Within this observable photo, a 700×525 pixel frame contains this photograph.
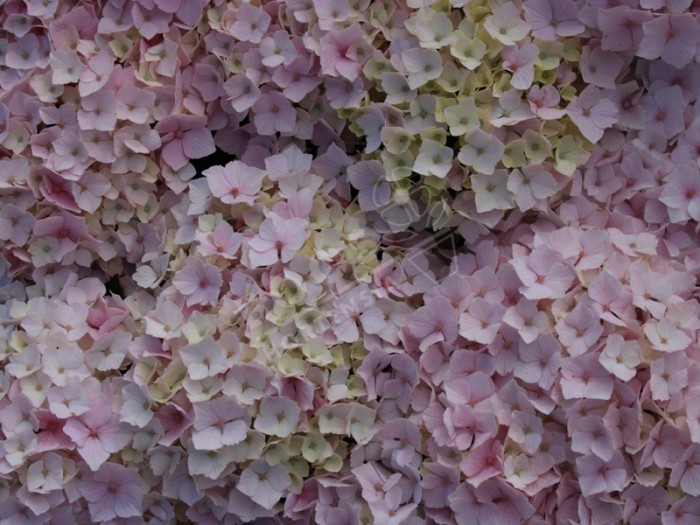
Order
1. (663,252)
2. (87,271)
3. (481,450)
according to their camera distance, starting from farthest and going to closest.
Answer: (87,271)
(663,252)
(481,450)

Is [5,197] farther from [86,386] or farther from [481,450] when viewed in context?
[481,450]

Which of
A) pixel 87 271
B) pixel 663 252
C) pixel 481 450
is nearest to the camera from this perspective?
pixel 481 450

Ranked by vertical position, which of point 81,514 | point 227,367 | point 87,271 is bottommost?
point 81,514

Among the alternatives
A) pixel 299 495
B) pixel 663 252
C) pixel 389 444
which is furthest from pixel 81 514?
pixel 663 252

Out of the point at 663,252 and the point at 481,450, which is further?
the point at 663,252

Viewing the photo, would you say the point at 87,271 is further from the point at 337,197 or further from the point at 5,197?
the point at 337,197

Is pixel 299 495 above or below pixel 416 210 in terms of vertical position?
below
